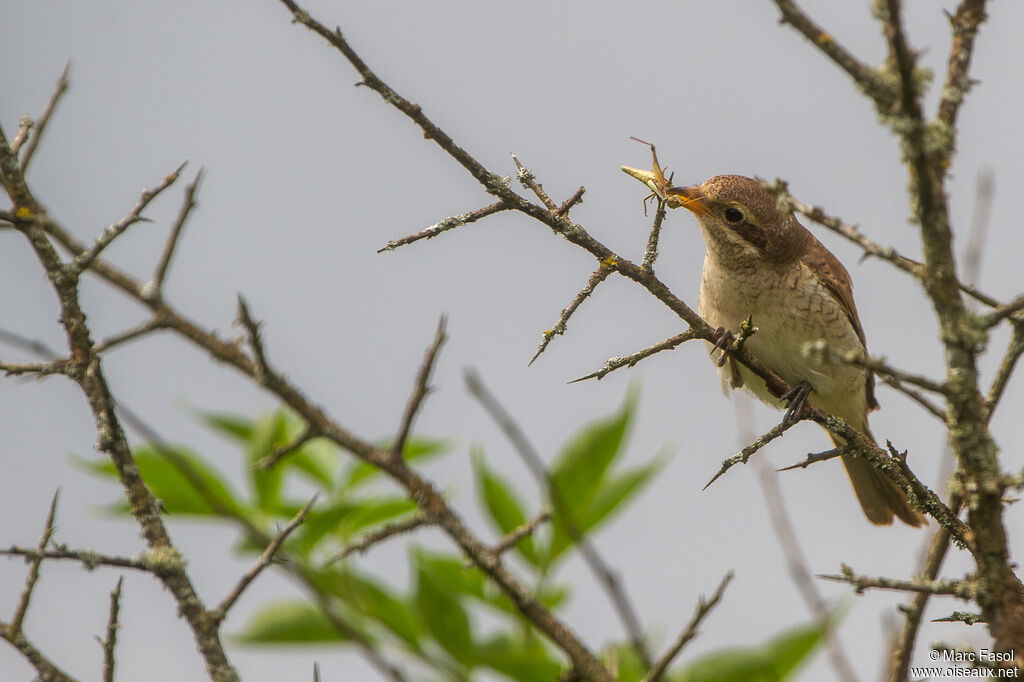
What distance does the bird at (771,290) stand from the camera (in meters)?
5.59

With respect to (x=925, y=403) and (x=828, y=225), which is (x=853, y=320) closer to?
(x=925, y=403)

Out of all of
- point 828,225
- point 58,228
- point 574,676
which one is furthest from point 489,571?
point 58,228

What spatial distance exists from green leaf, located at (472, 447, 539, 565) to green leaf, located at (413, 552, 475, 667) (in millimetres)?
264

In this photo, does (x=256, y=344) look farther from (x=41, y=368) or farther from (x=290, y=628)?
(x=290, y=628)

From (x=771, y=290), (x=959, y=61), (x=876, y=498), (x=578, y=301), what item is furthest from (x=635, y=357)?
(x=876, y=498)

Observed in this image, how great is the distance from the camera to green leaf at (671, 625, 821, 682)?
97.4 inches

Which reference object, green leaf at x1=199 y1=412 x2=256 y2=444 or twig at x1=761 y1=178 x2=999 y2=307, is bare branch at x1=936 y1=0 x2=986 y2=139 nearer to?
twig at x1=761 y1=178 x2=999 y2=307

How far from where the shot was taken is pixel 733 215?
5750 millimetres

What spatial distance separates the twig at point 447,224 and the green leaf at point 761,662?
131 centimetres

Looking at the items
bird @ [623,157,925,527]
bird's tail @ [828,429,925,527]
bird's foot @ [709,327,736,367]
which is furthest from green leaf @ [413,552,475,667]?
bird's tail @ [828,429,925,527]

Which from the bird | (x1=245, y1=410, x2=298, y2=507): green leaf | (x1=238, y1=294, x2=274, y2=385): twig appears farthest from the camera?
the bird

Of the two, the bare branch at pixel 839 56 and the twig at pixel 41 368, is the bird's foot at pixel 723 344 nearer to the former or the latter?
the bare branch at pixel 839 56

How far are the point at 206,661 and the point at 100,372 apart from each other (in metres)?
0.66

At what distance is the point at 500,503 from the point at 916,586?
4.02 ft
